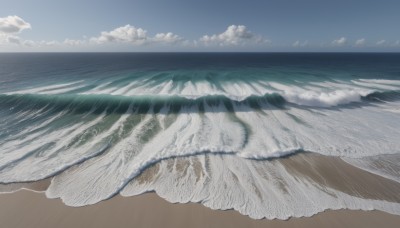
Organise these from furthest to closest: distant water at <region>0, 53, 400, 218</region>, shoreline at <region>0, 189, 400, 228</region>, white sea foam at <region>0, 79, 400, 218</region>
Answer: distant water at <region>0, 53, 400, 218</region> < white sea foam at <region>0, 79, 400, 218</region> < shoreline at <region>0, 189, 400, 228</region>

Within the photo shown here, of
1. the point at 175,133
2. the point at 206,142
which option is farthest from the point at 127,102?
the point at 206,142

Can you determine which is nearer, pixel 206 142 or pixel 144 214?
pixel 144 214

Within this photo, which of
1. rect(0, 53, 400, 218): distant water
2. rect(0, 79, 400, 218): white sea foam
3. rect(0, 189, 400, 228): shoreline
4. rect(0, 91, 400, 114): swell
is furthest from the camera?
rect(0, 91, 400, 114): swell

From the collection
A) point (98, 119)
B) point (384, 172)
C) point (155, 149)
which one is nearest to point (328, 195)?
point (384, 172)

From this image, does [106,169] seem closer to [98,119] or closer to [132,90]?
[98,119]

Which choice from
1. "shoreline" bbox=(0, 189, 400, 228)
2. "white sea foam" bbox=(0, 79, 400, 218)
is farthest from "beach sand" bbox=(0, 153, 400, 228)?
"white sea foam" bbox=(0, 79, 400, 218)

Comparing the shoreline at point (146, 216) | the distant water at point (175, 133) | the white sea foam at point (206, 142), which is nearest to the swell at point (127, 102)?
the distant water at point (175, 133)

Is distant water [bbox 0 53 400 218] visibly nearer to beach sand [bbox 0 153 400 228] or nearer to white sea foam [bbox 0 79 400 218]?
white sea foam [bbox 0 79 400 218]

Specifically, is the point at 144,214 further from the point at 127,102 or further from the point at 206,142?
the point at 127,102
